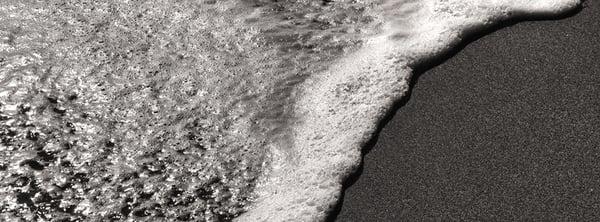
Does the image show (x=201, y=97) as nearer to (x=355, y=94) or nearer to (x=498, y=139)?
(x=355, y=94)

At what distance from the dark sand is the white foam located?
0.06 meters

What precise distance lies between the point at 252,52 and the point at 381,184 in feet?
2.44

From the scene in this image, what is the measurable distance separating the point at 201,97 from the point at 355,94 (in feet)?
1.56

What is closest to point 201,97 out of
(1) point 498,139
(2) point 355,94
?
(2) point 355,94

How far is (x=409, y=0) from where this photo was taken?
9.05 ft

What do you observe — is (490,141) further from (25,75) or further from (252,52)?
(25,75)

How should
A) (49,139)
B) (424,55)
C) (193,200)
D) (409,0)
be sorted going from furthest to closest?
(409,0)
(424,55)
(49,139)
(193,200)

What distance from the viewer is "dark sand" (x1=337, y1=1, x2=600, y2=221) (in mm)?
2000

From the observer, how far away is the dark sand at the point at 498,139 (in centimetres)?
200

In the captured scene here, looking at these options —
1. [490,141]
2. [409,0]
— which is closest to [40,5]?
[409,0]

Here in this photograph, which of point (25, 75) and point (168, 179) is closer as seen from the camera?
point (168, 179)

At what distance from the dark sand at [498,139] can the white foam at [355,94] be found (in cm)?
6

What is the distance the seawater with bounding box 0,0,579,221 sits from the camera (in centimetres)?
209

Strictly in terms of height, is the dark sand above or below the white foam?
below
